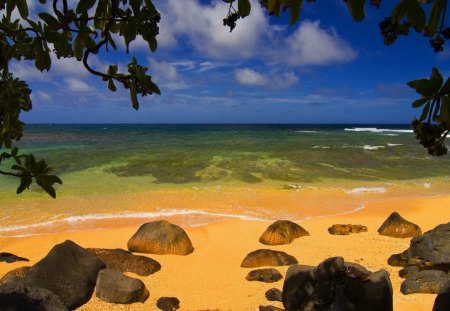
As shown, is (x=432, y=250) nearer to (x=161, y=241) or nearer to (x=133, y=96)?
(x=161, y=241)

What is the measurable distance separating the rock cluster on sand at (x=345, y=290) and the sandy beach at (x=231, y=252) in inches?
32.5

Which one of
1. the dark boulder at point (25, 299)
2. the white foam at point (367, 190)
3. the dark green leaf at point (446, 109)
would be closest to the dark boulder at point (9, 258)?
the dark boulder at point (25, 299)

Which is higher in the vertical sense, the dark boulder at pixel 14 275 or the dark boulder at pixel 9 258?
the dark boulder at pixel 14 275

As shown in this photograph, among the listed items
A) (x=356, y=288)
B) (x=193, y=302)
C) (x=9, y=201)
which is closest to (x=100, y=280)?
(x=193, y=302)

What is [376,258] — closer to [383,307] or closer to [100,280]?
[383,307]

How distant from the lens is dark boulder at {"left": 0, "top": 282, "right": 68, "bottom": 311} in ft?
13.8

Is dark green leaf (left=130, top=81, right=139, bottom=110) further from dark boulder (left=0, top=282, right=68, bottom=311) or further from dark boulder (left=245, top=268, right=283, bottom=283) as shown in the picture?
dark boulder (left=245, top=268, right=283, bottom=283)

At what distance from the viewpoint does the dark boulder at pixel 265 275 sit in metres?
6.24

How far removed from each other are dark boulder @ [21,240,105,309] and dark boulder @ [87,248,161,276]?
0.56 metres

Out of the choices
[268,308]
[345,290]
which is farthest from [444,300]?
[268,308]

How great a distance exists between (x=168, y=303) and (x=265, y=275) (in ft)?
5.45

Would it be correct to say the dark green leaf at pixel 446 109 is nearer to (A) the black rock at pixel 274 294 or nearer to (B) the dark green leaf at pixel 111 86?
(B) the dark green leaf at pixel 111 86

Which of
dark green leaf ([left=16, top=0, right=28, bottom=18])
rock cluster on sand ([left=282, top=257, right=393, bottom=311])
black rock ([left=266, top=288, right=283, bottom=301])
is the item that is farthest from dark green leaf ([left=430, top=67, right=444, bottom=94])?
black rock ([left=266, top=288, right=283, bottom=301])

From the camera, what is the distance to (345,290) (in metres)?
4.56
